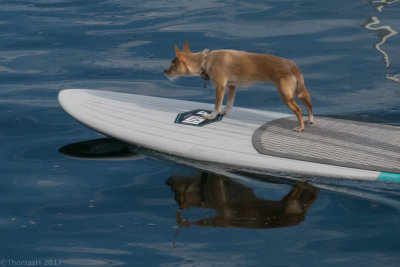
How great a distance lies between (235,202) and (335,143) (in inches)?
54.9

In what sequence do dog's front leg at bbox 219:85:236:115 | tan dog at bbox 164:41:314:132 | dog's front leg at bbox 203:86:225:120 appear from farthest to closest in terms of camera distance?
dog's front leg at bbox 219:85:236:115
dog's front leg at bbox 203:86:225:120
tan dog at bbox 164:41:314:132

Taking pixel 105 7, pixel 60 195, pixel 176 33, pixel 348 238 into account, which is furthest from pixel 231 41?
pixel 348 238

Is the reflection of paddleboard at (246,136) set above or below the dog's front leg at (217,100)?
below

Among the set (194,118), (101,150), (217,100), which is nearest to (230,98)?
(217,100)

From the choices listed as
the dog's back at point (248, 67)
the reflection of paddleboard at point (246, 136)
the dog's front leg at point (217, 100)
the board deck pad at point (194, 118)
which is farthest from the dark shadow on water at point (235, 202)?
the dog's back at point (248, 67)

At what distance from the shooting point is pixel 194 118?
7387 millimetres

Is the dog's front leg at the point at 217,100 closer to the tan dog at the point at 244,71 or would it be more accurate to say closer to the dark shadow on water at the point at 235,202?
the tan dog at the point at 244,71

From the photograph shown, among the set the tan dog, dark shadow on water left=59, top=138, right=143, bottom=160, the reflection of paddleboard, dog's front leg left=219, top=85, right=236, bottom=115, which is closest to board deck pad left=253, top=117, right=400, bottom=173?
the reflection of paddleboard

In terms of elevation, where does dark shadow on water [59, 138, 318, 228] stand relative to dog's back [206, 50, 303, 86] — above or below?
below

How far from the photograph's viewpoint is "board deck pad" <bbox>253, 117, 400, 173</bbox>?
6453 millimetres

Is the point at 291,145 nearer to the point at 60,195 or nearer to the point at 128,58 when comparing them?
the point at 60,195

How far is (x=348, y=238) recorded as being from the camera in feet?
17.8

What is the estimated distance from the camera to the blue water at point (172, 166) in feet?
17.6

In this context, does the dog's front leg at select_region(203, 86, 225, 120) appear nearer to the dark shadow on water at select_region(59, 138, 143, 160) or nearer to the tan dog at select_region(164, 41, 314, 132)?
the tan dog at select_region(164, 41, 314, 132)
